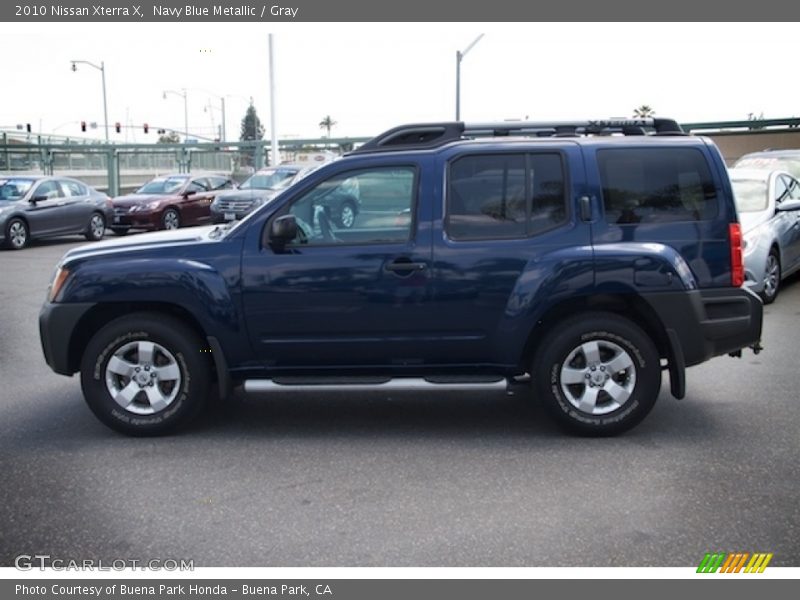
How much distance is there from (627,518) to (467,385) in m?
1.74

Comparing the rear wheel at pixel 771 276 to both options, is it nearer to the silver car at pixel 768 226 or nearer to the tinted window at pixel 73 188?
the silver car at pixel 768 226

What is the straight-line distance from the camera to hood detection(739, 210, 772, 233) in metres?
9.95

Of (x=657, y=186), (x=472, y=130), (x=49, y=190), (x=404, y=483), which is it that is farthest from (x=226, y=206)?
(x=404, y=483)

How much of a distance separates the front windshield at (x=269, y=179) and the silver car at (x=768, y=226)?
42.6 feet

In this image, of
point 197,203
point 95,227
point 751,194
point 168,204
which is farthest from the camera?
point 197,203

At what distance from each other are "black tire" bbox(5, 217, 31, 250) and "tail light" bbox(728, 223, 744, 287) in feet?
50.2

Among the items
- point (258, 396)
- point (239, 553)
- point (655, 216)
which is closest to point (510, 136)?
point (655, 216)

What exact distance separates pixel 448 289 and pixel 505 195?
2.36 feet

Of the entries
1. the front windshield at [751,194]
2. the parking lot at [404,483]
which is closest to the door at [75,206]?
the parking lot at [404,483]

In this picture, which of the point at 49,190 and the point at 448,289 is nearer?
the point at 448,289

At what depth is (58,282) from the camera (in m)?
5.64

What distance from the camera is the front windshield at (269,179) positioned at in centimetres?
2217

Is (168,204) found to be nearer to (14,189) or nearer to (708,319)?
(14,189)

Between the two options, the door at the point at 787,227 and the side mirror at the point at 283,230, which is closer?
the side mirror at the point at 283,230
